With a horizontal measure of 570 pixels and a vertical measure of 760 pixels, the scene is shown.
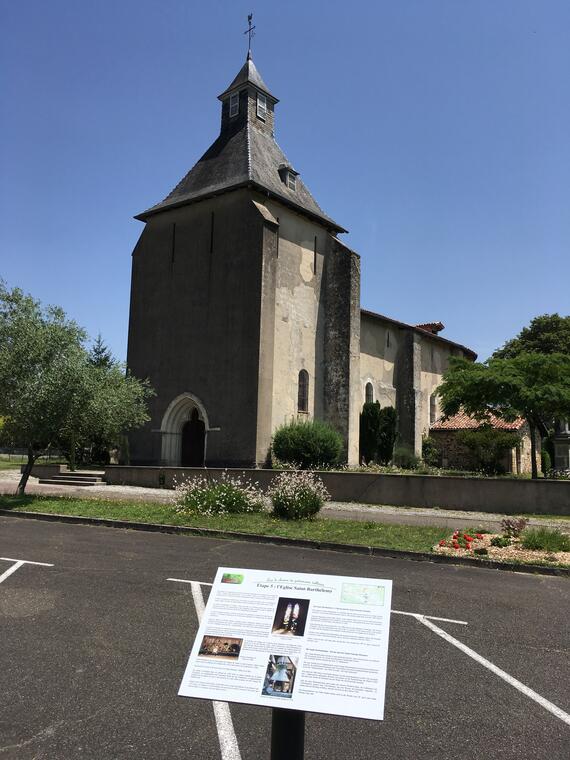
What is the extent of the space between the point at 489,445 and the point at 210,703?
32.4 m

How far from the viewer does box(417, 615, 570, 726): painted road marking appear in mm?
4355

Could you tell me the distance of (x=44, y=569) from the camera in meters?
8.66

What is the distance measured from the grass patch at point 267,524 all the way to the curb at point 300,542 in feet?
0.58

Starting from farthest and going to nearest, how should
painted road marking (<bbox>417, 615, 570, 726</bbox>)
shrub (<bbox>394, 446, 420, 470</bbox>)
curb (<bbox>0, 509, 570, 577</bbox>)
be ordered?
shrub (<bbox>394, 446, 420, 470</bbox>) < curb (<bbox>0, 509, 570, 577</bbox>) < painted road marking (<bbox>417, 615, 570, 726</bbox>)

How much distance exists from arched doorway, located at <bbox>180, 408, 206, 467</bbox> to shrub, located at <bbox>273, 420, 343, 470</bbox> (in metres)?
4.74

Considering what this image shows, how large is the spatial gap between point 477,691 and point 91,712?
2933mm

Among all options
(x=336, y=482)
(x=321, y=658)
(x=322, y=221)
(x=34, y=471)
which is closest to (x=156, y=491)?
(x=336, y=482)

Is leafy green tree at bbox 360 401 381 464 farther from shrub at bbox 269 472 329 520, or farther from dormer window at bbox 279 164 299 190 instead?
shrub at bbox 269 472 329 520

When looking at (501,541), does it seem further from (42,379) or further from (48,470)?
(48,470)

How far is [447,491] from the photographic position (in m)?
18.6

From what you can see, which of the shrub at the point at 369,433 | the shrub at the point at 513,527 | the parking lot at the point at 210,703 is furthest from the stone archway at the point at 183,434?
the parking lot at the point at 210,703

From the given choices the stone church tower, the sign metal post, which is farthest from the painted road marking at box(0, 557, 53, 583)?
the stone church tower

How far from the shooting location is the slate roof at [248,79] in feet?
109

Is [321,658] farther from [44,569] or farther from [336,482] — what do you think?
[336,482]
